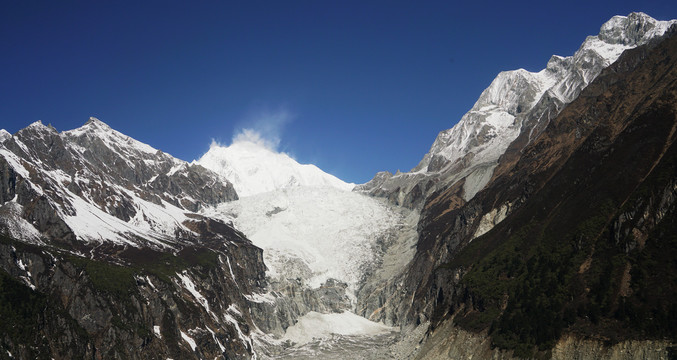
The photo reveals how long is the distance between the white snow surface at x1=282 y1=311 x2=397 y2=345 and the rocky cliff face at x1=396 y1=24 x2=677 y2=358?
3773 cm

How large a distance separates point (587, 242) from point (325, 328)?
114 meters

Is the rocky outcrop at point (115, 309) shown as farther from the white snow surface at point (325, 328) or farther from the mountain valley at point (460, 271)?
the white snow surface at point (325, 328)

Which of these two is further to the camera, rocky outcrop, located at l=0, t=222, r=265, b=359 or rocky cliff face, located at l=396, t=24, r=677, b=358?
rocky outcrop, located at l=0, t=222, r=265, b=359

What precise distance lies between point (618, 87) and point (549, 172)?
27.7 meters

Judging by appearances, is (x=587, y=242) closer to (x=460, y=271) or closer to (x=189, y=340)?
(x=460, y=271)

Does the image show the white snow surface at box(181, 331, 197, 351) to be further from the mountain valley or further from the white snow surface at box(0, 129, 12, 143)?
the white snow surface at box(0, 129, 12, 143)

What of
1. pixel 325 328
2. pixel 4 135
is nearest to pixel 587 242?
pixel 325 328

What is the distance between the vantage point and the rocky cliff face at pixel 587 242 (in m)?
77.7

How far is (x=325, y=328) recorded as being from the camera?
19288cm

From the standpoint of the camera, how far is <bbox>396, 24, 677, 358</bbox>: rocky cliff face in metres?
77.7

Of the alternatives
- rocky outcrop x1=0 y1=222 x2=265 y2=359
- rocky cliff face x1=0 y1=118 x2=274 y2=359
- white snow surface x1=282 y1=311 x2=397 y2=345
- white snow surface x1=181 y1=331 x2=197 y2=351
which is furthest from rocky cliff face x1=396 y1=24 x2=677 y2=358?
rocky cliff face x1=0 y1=118 x2=274 y2=359

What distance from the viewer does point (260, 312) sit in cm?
18475

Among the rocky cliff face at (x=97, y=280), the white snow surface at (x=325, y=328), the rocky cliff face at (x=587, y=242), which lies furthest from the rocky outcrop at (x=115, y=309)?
the rocky cliff face at (x=587, y=242)

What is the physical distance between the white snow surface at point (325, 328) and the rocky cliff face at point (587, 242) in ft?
124
